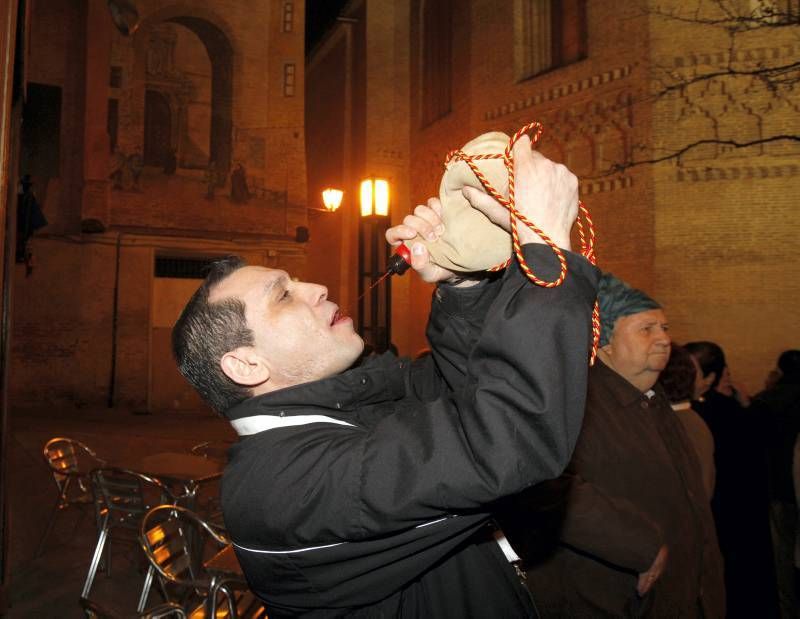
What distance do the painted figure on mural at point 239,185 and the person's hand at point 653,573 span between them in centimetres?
1517

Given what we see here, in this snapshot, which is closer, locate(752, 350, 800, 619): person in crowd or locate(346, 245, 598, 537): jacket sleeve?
locate(346, 245, 598, 537): jacket sleeve

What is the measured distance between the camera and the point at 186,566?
346 cm

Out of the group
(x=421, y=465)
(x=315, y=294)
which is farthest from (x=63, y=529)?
(x=421, y=465)

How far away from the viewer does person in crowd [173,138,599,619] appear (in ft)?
3.49

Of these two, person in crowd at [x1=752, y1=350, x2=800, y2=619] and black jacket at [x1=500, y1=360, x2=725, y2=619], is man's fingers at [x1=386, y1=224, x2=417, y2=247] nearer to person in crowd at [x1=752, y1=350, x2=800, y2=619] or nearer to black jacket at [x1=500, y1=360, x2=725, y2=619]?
black jacket at [x1=500, y1=360, x2=725, y2=619]

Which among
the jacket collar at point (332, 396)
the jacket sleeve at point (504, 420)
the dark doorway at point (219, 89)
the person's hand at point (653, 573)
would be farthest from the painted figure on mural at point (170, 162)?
the jacket sleeve at point (504, 420)

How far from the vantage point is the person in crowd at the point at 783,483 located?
4.22 meters

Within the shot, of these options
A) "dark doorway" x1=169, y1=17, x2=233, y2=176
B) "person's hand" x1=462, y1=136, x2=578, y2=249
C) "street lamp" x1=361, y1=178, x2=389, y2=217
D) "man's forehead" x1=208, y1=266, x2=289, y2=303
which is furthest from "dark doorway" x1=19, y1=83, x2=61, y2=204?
"person's hand" x1=462, y1=136, x2=578, y2=249

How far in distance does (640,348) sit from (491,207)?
1.81 m

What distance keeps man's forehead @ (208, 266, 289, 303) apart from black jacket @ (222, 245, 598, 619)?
0.29 meters

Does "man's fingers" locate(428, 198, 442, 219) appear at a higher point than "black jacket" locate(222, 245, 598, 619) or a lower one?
higher

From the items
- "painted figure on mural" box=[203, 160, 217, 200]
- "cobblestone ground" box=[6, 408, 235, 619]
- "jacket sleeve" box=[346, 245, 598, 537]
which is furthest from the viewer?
"painted figure on mural" box=[203, 160, 217, 200]

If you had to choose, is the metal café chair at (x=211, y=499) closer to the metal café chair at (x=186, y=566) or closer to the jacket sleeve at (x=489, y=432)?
the metal café chair at (x=186, y=566)

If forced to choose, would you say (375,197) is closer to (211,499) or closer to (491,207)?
(211,499)
